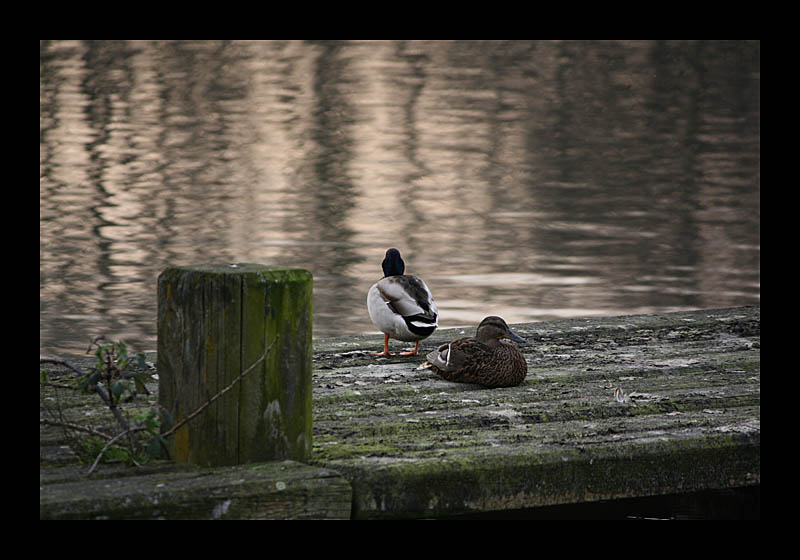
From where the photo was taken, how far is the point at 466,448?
4.53 meters

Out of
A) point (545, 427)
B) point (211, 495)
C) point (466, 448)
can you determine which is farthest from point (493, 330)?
point (211, 495)

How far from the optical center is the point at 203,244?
13008 millimetres

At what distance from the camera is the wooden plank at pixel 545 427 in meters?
4.29

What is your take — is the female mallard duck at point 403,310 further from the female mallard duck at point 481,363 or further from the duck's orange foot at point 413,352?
the female mallard duck at point 481,363

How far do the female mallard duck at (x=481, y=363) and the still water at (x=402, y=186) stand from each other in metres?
4.10

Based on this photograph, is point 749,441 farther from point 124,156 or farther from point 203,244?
point 124,156

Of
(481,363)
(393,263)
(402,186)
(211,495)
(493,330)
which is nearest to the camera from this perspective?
(211,495)

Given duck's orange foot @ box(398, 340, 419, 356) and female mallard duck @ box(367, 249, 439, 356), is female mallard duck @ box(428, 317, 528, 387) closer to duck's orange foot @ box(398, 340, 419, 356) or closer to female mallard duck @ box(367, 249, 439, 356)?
female mallard duck @ box(367, 249, 439, 356)

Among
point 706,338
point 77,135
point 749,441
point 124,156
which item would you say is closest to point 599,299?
point 706,338

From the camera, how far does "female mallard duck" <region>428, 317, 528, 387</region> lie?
5.62 meters

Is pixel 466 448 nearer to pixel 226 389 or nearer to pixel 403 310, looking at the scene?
pixel 226 389

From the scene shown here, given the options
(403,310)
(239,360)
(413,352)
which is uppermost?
(403,310)

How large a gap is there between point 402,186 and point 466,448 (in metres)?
13.0

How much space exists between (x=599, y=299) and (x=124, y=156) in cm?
1042
